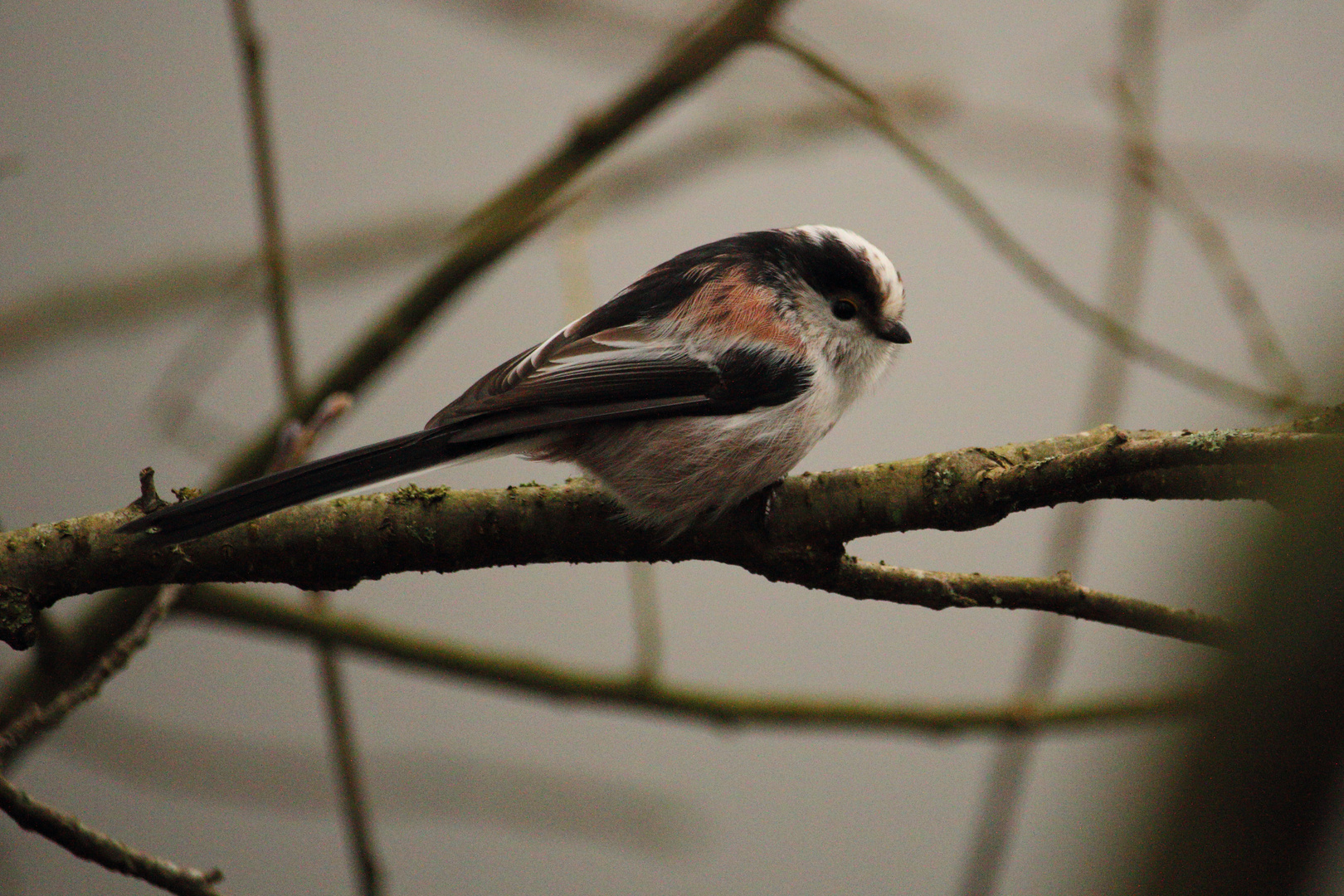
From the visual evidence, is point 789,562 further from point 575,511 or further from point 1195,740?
point 1195,740

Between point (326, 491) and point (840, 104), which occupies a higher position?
point (840, 104)

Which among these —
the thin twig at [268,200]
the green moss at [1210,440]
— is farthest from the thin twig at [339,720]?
the green moss at [1210,440]

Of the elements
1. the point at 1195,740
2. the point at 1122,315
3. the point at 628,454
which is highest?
the point at 1122,315

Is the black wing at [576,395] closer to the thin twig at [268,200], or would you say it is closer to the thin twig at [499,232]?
the thin twig at [499,232]

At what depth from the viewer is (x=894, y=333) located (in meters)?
2.23

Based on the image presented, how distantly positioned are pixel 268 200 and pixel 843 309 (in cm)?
141

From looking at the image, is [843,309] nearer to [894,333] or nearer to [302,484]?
[894,333]

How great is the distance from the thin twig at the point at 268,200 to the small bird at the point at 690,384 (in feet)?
2.34

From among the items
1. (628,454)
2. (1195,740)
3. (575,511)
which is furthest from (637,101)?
(1195,740)

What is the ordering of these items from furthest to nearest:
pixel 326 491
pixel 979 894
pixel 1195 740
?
pixel 979 894 < pixel 326 491 < pixel 1195 740

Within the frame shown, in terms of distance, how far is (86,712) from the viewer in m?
2.79

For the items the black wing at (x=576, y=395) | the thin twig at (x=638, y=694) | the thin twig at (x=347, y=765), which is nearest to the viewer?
the black wing at (x=576, y=395)

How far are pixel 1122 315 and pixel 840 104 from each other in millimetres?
842

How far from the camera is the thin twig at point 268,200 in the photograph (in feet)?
7.45
